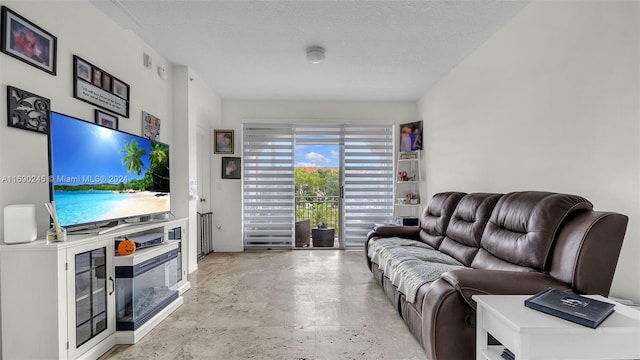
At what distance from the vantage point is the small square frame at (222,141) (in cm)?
510

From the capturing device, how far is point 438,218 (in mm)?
3350

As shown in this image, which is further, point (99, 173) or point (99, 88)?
point (99, 88)

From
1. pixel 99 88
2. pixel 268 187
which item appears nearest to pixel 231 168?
pixel 268 187

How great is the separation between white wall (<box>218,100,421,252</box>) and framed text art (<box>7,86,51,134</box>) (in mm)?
3138

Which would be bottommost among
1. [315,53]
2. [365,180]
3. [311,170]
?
[365,180]

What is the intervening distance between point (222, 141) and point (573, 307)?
4.85 meters

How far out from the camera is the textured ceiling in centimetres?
255

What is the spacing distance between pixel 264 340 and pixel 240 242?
3.14 meters

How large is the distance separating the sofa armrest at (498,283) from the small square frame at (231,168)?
13.6 feet

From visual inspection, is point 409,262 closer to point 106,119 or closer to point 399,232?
point 399,232

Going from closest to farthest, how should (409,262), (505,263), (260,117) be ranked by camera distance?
(505,263)
(409,262)
(260,117)

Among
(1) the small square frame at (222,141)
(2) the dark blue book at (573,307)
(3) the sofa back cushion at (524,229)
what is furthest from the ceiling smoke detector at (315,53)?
(2) the dark blue book at (573,307)

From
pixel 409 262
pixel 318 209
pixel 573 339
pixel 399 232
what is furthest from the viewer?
pixel 318 209

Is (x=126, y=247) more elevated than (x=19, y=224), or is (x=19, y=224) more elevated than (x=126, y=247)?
(x=19, y=224)
